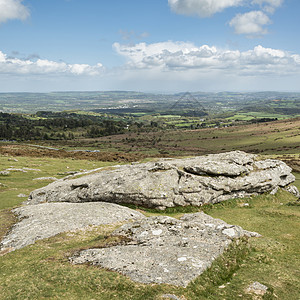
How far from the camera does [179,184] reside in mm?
30906

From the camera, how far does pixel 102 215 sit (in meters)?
25.5

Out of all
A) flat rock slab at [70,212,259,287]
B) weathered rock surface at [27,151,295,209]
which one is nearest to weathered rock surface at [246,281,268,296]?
flat rock slab at [70,212,259,287]

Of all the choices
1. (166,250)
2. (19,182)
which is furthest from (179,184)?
(19,182)

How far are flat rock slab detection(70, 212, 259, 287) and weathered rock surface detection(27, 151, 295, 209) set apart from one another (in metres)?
8.46

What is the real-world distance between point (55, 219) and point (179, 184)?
15194 millimetres

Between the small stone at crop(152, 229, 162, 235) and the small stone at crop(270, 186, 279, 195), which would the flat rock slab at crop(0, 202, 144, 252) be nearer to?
the small stone at crop(152, 229, 162, 235)

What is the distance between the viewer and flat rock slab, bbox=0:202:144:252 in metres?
21.6

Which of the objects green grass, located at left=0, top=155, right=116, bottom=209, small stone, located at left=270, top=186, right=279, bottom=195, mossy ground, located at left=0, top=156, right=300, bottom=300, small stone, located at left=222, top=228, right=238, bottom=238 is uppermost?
small stone, located at left=222, top=228, right=238, bottom=238

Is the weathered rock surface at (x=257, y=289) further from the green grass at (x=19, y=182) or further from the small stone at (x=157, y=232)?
the green grass at (x=19, y=182)

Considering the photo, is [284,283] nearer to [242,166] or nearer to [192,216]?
[192,216]

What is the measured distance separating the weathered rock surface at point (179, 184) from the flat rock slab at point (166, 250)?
27.8ft

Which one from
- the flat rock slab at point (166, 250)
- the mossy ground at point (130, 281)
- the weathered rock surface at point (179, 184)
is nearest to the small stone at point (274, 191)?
the weathered rock surface at point (179, 184)

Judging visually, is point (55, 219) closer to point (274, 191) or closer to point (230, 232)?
point (230, 232)

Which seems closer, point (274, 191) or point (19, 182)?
point (274, 191)
